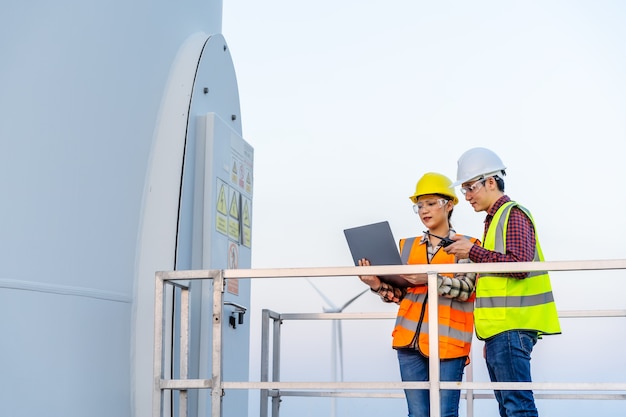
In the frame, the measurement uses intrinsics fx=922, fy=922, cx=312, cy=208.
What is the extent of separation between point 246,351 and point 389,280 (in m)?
1.55

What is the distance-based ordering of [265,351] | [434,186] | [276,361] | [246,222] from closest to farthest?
[434,186], [265,351], [276,361], [246,222]

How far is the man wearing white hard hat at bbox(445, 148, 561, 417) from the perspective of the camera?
477 centimetres

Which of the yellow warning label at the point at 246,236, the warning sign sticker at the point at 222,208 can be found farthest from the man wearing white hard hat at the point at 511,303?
the yellow warning label at the point at 246,236

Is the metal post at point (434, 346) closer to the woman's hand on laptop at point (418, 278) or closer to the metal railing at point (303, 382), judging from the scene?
the metal railing at point (303, 382)

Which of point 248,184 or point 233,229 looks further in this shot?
point 248,184

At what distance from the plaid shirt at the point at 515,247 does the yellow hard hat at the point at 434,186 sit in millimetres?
523

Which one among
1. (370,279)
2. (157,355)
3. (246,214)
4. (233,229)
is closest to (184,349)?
(157,355)

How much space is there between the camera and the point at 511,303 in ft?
15.9

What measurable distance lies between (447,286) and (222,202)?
177cm

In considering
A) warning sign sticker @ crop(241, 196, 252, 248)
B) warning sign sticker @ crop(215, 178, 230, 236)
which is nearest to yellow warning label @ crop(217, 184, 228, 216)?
warning sign sticker @ crop(215, 178, 230, 236)

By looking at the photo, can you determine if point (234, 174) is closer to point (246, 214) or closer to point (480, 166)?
point (246, 214)

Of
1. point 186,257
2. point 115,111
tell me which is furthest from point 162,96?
point 186,257

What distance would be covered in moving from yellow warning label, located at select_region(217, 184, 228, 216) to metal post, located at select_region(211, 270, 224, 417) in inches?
46.2

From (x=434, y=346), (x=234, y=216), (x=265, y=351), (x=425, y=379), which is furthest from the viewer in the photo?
(x=234, y=216)
